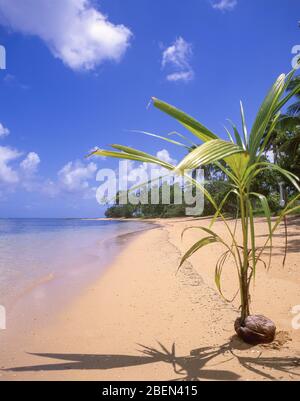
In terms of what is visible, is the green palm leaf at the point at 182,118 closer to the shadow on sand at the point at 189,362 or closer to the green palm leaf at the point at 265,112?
the green palm leaf at the point at 265,112

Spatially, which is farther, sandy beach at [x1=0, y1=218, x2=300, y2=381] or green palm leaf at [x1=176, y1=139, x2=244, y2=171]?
sandy beach at [x1=0, y1=218, x2=300, y2=381]

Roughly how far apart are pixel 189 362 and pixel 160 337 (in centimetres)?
64

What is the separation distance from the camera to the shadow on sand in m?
2.10

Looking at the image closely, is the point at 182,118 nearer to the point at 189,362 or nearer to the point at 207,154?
the point at 207,154

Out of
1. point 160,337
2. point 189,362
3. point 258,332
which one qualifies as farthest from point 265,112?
point 160,337

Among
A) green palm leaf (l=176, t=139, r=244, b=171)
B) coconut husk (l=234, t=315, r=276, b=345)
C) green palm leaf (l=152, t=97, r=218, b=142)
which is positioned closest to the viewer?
green palm leaf (l=176, t=139, r=244, b=171)

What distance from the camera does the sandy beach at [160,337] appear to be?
7.27ft

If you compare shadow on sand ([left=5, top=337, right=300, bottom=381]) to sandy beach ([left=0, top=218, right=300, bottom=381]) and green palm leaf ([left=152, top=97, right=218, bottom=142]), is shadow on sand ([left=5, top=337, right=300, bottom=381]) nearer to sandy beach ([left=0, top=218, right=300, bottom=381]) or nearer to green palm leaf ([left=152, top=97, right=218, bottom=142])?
sandy beach ([left=0, top=218, right=300, bottom=381])

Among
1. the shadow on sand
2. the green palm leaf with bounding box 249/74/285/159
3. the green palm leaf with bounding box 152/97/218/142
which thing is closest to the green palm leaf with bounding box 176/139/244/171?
the green palm leaf with bounding box 152/97/218/142

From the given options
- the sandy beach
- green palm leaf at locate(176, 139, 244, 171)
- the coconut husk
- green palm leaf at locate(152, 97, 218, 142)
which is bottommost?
the sandy beach

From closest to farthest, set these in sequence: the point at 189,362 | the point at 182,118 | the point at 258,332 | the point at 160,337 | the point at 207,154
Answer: the point at 207,154 < the point at 182,118 < the point at 189,362 < the point at 258,332 < the point at 160,337

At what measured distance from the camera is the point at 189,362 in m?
2.33

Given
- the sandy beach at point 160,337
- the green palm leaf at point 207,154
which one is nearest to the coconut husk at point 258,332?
the sandy beach at point 160,337
